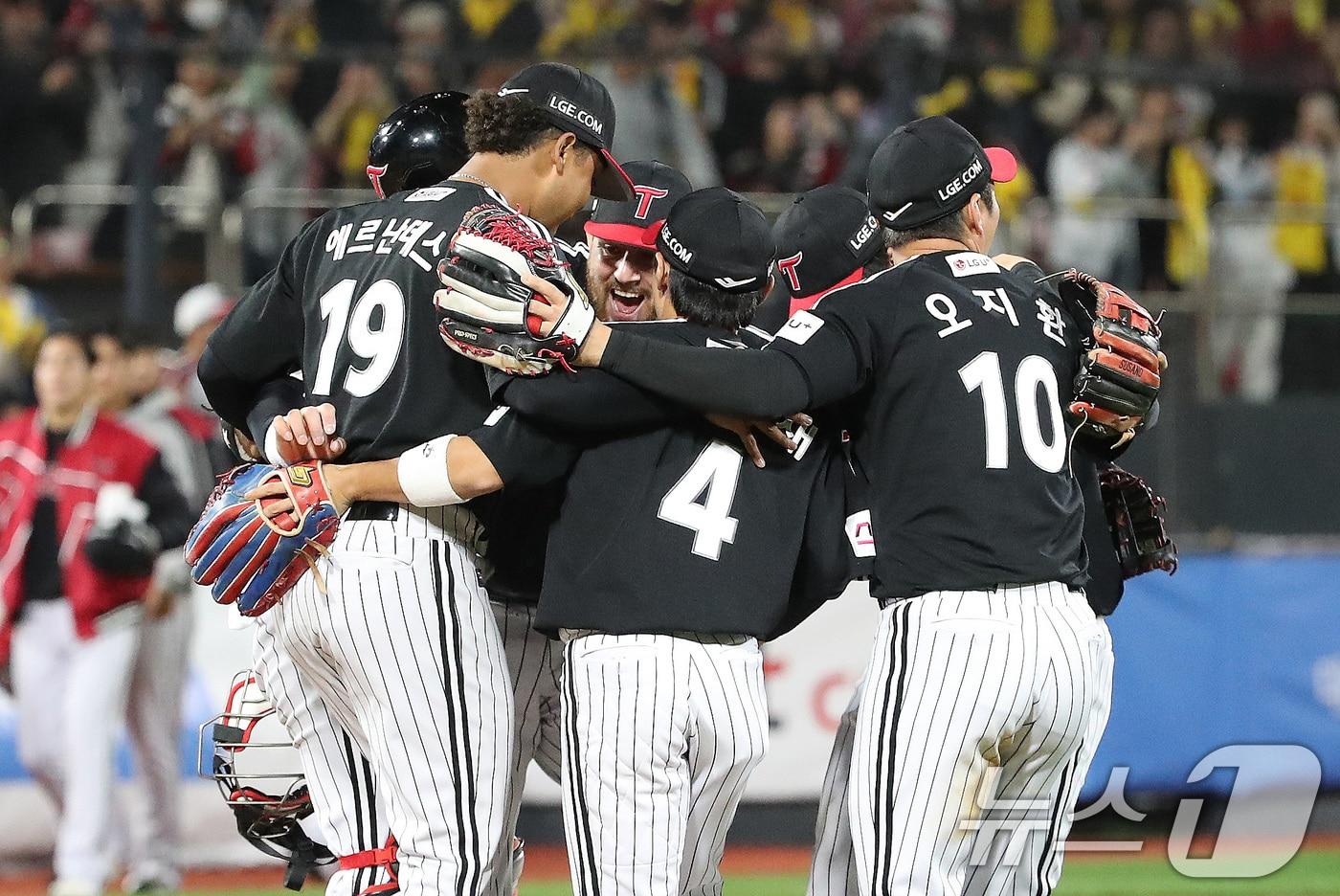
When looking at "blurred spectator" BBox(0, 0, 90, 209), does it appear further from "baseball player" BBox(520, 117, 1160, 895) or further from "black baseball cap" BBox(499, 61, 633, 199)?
"baseball player" BBox(520, 117, 1160, 895)

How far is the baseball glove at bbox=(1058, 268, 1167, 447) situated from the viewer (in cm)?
402

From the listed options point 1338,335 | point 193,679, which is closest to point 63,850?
point 193,679

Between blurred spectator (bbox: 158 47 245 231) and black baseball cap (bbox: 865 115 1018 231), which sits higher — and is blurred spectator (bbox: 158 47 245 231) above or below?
below

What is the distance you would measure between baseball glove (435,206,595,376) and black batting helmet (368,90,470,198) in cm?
84

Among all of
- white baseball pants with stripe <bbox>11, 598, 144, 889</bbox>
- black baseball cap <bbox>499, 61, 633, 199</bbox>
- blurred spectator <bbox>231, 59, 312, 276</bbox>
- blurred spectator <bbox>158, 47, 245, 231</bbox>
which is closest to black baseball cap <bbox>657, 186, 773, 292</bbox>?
black baseball cap <bbox>499, 61, 633, 199</bbox>

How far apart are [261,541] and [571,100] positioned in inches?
53.7

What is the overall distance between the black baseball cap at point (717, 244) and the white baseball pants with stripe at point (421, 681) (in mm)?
892

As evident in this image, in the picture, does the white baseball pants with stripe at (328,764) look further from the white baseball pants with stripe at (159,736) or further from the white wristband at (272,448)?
the white baseball pants with stripe at (159,736)

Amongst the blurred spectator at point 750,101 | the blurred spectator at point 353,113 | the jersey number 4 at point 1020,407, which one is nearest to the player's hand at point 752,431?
the jersey number 4 at point 1020,407

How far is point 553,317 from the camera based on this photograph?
370 cm

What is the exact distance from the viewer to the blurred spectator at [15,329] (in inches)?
384

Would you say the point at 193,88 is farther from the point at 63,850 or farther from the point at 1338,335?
the point at 1338,335

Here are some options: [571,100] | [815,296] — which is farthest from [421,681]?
[815,296]

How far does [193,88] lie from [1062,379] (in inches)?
313
